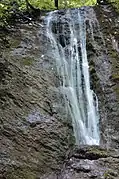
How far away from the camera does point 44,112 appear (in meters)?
7.04

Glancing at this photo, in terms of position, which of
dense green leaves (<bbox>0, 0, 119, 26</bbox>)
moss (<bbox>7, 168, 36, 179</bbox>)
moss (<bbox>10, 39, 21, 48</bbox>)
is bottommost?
moss (<bbox>7, 168, 36, 179</bbox>)

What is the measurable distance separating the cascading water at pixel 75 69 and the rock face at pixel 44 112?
0.19 metres

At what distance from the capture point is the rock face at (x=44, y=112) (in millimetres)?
5883

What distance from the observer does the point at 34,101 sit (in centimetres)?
711

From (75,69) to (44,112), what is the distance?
188 centimetres

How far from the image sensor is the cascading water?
7266 millimetres

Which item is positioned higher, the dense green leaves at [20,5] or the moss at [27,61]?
the dense green leaves at [20,5]

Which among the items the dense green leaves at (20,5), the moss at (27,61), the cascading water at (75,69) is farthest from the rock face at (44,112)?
the dense green leaves at (20,5)

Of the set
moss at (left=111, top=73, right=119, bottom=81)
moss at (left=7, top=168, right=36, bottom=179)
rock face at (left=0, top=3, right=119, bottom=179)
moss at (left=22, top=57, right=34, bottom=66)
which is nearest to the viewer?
moss at (left=7, top=168, right=36, bottom=179)

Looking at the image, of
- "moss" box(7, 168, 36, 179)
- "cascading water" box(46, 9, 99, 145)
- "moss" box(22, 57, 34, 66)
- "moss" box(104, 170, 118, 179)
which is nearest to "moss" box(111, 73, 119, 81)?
"cascading water" box(46, 9, 99, 145)

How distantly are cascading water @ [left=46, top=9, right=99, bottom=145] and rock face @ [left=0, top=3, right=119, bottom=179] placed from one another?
19cm

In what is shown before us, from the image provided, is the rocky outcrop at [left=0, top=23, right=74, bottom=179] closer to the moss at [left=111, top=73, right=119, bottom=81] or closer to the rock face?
the rock face

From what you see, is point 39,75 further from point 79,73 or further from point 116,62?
point 116,62

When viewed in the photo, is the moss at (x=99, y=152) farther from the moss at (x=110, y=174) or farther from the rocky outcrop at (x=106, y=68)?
the rocky outcrop at (x=106, y=68)
